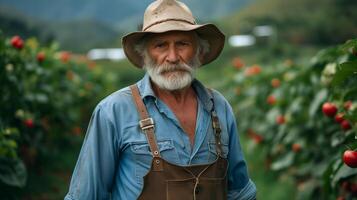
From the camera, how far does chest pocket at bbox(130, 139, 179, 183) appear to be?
2.45m

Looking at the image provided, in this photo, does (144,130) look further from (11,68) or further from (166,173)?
(11,68)

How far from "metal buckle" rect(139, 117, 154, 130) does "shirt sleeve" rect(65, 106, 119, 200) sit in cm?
13

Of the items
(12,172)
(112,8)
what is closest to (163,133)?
(12,172)

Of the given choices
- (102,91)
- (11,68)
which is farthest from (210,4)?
(11,68)

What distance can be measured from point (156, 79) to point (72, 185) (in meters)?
A: 0.61

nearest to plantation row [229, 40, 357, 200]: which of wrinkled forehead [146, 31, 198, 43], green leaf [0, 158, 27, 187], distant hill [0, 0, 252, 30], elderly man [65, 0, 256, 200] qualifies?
elderly man [65, 0, 256, 200]

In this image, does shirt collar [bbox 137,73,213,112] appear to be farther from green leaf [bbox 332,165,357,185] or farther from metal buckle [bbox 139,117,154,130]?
green leaf [bbox 332,165,357,185]

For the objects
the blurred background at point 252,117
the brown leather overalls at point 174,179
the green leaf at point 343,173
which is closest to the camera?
the brown leather overalls at point 174,179

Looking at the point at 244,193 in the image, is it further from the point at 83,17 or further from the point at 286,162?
the point at 83,17

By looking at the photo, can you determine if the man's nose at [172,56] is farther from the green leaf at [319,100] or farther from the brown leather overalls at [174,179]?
the green leaf at [319,100]

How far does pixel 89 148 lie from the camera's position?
251 centimetres

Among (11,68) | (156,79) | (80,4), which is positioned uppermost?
(80,4)

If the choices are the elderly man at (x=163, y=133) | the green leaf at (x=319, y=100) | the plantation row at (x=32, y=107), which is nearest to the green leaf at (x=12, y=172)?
the plantation row at (x=32, y=107)

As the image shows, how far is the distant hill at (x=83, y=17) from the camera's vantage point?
16316mm
